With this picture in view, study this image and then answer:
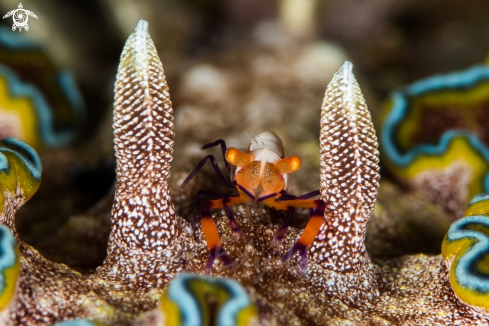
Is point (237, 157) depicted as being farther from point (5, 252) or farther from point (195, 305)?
point (5, 252)

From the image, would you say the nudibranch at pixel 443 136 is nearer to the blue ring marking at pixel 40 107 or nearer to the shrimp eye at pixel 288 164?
the shrimp eye at pixel 288 164

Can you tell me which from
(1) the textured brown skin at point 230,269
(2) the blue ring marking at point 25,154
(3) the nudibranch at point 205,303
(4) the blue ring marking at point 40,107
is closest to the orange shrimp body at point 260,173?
(1) the textured brown skin at point 230,269

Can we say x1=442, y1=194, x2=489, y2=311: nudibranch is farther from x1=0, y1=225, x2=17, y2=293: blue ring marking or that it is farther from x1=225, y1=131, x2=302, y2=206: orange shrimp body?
x1=0, y1=225, x2=17, y2=293: blue ring marking

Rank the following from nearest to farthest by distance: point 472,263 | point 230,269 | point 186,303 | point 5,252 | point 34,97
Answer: point 186,303 < point 5,252 < point 472,263 < point 230,269 < point 34,97

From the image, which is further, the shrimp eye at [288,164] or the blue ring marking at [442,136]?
the blue ring marking at [442,136]

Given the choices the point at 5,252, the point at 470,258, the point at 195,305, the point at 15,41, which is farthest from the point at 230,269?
the point at 15,41

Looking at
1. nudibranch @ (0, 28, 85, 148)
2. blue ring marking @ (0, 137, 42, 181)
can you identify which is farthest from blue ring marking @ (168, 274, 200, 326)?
nudibranch @ (0, 28, 85, 148)

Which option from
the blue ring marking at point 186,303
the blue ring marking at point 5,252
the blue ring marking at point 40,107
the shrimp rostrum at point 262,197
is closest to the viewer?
the blue ring marking at point 186,303
